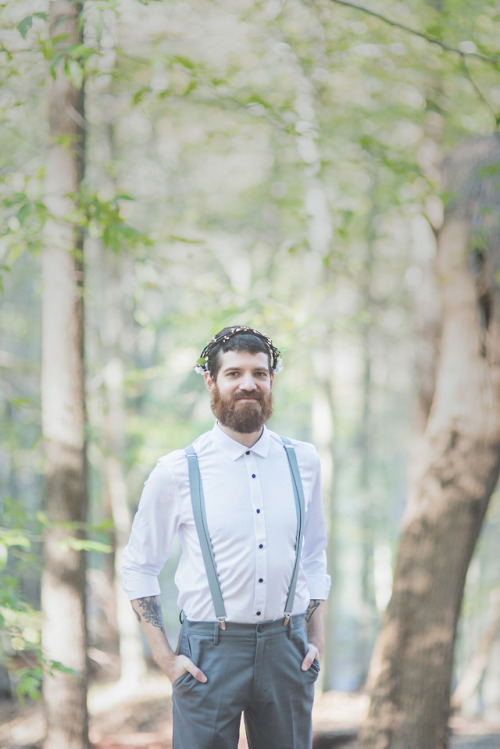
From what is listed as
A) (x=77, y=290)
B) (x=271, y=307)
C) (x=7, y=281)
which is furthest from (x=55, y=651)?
(x=7, y=281)

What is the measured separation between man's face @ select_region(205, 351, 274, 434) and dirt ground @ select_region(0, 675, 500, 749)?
4224 millimetres

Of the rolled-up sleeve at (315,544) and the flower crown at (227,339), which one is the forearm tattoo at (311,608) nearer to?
the rolled-up sleeve at (315,544)

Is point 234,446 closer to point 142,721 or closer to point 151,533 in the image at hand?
point 151,533

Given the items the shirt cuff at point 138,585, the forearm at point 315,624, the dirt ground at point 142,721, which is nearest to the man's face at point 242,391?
the shirt cuff at point 138,585

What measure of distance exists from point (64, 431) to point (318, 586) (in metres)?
2.10

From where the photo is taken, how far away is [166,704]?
7.72 metres

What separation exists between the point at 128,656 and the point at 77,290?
5.93 meters

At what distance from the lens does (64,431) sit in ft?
13.5

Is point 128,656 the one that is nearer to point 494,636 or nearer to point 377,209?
point 494,636

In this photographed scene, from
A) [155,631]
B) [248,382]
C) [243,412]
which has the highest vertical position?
[248,382]

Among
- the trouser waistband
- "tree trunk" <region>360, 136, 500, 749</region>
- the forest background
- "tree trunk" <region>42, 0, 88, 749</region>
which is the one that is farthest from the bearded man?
"tree trunk" <region>360, 136, 500, 749</region>

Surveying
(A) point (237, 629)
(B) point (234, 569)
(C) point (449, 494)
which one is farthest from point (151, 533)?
(C) point (449, 494)

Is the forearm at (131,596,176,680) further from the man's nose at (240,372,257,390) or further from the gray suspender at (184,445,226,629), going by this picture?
the man's nose at (240,372,257,390)

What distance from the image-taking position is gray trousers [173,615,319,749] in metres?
2.20
